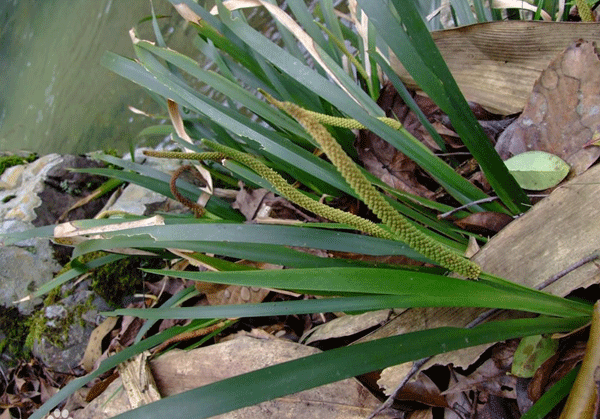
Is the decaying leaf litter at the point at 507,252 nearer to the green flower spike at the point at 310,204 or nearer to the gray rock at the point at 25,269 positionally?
the green flower spike at the point at 310,204

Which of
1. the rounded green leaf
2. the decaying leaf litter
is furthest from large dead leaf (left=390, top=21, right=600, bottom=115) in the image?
the rounded green leaf

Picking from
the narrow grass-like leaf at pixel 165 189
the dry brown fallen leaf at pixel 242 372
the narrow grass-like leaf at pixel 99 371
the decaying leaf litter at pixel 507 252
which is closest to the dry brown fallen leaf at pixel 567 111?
the decaying leaf litter at pixel 507 252

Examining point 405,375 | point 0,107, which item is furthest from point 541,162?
point 0,107

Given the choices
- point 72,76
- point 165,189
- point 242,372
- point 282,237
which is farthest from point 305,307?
point 72,76

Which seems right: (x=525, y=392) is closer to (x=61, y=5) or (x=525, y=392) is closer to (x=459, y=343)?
(x=459, y=343)

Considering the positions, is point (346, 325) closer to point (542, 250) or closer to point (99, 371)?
point (542, 250)

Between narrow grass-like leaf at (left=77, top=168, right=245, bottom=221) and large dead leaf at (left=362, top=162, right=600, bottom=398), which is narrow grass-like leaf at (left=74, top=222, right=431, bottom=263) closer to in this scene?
large dead leaf at (left=362, top=162, right=600, bottom=398)
